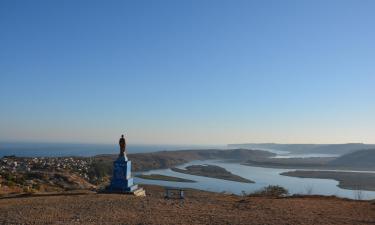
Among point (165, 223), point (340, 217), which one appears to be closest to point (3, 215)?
point (165, 223)

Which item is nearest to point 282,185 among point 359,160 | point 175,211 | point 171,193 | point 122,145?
point 122,145

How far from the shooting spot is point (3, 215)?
13.3 meters

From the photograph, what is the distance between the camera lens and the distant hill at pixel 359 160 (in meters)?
96.9

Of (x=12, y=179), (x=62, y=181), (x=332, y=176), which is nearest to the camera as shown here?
(x=12, y=179)

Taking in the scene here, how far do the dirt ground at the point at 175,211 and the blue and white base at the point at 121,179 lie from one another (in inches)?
57.0

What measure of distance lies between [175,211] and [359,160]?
97.8 meters

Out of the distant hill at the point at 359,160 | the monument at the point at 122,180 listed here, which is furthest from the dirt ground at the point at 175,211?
the distant hill at the point at 359,160

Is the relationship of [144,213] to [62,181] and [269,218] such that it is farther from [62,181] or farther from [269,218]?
[62,181]

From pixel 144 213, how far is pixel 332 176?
61171 mm

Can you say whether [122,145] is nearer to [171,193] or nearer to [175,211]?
[171,193]

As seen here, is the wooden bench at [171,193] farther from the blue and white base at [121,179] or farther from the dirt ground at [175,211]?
the blue and white base at [121,179]

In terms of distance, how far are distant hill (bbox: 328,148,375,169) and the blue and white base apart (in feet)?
275

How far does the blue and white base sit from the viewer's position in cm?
1894

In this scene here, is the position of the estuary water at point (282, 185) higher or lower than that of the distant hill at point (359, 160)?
lower
